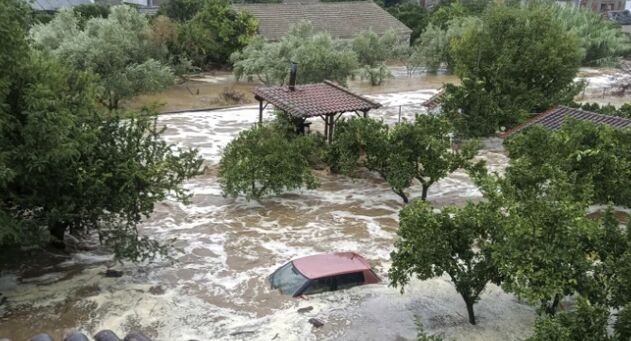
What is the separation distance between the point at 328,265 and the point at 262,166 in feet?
21.9

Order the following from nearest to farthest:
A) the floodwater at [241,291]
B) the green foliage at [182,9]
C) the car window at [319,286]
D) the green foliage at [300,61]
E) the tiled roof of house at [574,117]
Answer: the floodwater at [241,291]
the car window at [319,286]
the tiled roof of house at [574,117]
the green foliage at [300,61]
the green foliage at [182,9]

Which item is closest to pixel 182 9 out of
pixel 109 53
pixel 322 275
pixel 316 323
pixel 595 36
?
pixel 109 53

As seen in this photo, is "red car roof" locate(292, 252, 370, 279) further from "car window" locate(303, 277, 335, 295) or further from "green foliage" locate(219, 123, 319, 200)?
"green foliage" locate(219, 123, 319, 200)

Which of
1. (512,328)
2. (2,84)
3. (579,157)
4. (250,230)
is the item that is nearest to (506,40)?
(579,157)

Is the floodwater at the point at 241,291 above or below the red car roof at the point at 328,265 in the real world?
below

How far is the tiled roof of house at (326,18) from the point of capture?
49.7 m

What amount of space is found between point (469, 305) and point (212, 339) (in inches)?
197

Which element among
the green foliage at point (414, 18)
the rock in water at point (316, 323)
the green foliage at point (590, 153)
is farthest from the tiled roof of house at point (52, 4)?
the rock in water at point (316, 323)

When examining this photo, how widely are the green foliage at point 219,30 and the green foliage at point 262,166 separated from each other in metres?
25.2

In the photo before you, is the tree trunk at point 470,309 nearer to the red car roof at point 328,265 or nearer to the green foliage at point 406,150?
the red car roof at point 328,265

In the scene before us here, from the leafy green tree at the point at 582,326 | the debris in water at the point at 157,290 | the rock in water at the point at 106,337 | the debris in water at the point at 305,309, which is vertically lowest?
the debris in water at the point at 157,290

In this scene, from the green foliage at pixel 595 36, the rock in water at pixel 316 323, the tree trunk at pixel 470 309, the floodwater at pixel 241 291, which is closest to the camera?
the tree trunk at pixel 470 309

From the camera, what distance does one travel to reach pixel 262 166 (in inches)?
797

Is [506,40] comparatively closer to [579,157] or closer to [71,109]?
[579,157]
